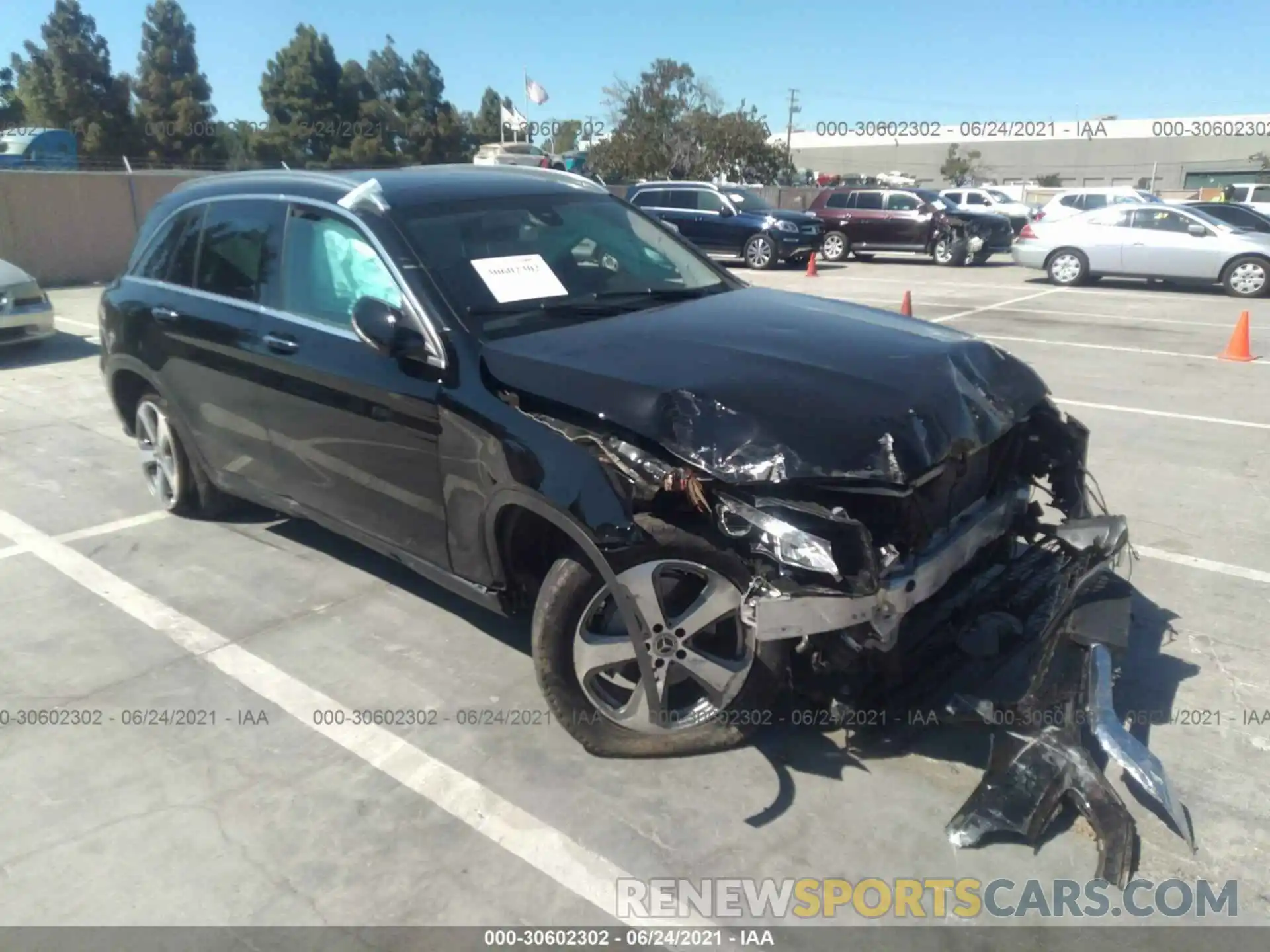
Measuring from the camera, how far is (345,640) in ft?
13.9

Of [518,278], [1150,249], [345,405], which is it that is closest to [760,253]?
[1150,249]

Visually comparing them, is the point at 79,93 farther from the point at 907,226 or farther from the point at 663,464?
the point at 663,464

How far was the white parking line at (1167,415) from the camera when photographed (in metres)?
7.56

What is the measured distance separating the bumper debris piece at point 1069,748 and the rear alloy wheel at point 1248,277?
15330 mm

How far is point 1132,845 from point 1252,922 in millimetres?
331

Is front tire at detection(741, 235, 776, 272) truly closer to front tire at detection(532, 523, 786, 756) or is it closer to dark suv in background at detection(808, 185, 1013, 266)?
dark suv in background at detection(808, 185, 1013, 266)

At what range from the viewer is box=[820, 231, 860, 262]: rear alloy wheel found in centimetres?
2373

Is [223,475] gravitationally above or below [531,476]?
below

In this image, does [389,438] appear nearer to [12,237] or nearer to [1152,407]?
[1152,407]

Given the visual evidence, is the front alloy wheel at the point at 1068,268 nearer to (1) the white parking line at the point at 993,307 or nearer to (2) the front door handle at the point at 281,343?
(1) the white parking line at the point at 993,307

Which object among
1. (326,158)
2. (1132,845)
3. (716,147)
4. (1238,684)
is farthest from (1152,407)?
(326,158)

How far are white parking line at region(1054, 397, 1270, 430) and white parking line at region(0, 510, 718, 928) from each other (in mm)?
6647

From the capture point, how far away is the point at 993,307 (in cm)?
1484

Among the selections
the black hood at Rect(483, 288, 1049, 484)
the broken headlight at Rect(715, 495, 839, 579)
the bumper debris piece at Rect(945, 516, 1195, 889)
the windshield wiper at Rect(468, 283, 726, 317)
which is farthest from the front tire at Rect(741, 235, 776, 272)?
the broken headlight at Rect(715, 495, 839, 579)
